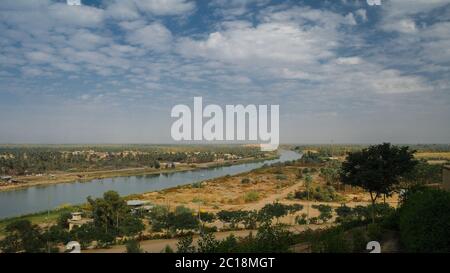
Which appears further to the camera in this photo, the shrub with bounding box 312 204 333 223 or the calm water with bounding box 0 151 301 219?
the calm water with bounding box 0 151 301 219

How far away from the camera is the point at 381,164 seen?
22.0 ft

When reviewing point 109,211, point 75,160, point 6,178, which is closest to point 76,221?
point 109,211

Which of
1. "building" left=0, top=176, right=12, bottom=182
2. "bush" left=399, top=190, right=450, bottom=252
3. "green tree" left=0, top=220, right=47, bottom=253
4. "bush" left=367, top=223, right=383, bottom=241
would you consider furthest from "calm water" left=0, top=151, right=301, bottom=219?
"bush" left=399, top=190, right=450, bottom=252

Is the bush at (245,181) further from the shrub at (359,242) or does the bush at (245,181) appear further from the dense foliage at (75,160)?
the shrub at (359,242)

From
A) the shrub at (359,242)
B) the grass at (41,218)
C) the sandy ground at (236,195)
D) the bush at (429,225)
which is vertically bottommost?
the sandy ground at (236,195)

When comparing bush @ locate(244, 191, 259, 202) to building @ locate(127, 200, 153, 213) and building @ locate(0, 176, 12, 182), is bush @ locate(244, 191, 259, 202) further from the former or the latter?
building @ locate(0, 176, 12, 182)

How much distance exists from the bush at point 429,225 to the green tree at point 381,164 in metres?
2.61

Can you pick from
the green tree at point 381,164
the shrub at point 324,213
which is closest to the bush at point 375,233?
the green tree at point 381,164

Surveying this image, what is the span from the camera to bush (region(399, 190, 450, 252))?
364 cm

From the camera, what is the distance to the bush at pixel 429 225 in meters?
3.64

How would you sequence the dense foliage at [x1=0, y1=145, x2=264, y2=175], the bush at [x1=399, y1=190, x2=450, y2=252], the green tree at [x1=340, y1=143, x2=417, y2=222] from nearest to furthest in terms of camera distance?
the bush at [x1=399, y1=190, x2=450, y2=252]
the green tree at [x1=340, y1=143, x2=417, y2=222]
the dense foliage at [x1=0, y1=145, x2=264, y2=175]

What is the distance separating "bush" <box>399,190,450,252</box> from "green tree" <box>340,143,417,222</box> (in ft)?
8.57
